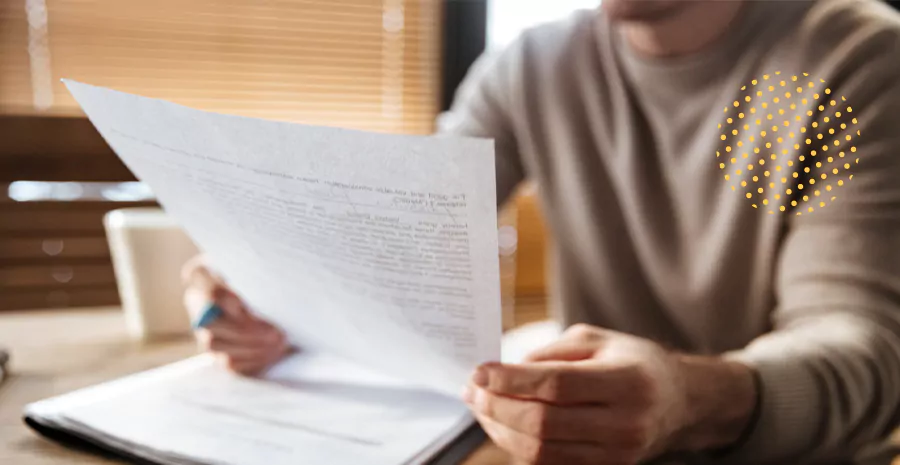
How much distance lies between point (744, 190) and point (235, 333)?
1.61 feet

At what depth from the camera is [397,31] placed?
61.9 inches

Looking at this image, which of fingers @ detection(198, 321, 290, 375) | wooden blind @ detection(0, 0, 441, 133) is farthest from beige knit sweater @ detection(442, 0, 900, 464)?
wooden blind @ detection(0, 0, 441, 133)

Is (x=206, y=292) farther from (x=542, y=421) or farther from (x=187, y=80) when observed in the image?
(x=187, y=80)

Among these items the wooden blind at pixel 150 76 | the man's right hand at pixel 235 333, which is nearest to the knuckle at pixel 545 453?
the man's right hand at pixel 235 333

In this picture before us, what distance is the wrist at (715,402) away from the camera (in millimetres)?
426

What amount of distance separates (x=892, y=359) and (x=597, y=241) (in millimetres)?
367

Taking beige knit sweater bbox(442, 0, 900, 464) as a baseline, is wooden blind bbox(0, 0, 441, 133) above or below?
above

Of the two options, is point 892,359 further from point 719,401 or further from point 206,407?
point 206,407

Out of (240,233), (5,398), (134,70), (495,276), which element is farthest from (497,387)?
(134,70)

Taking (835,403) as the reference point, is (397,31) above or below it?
above

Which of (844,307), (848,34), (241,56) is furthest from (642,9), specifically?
(241,56)

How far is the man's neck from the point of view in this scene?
0.66 meters


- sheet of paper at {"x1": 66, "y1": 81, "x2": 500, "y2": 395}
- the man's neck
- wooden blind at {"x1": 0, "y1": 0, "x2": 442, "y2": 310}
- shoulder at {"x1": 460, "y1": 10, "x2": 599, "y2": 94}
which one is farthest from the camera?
wooden blind at {"x1": 0, "y1": 0, "x2": 442, "y2": 310}

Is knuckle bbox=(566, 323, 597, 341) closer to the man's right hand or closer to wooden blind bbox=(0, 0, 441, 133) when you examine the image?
the man's right hand
